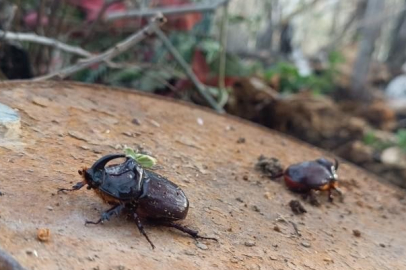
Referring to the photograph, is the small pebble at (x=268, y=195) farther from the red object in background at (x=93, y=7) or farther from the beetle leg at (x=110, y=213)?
the red object in background at (x=93, y=7)

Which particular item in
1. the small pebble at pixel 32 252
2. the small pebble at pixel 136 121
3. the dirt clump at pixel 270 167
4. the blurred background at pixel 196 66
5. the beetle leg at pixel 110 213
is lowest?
the small pebble at pixel 32 252

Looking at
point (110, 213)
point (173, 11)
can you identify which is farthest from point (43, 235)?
point (173, 11)

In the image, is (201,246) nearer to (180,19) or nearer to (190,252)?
(190,252)

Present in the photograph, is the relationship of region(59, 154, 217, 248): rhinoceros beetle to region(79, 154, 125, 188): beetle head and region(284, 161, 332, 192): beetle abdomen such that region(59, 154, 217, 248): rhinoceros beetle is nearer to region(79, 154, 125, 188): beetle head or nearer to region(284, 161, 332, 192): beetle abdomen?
region(79, 154, 125, 188): beetle head

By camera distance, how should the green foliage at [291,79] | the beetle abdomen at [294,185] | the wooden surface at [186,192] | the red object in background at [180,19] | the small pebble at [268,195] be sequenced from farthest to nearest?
1. the green foliage at [291,79]
2. the red object in background at [180,19]
3. the beetle abdomen at [294,185]
4. the small pebble at [268,195]
5. the wooden surface at [186,192]

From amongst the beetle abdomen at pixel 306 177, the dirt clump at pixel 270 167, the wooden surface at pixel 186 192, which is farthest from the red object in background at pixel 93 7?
the beetle abdomen at pixel 306 177

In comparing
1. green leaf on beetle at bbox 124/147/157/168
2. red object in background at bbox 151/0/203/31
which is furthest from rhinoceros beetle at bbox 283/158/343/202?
red object in background at bbox 151/0/203/31
